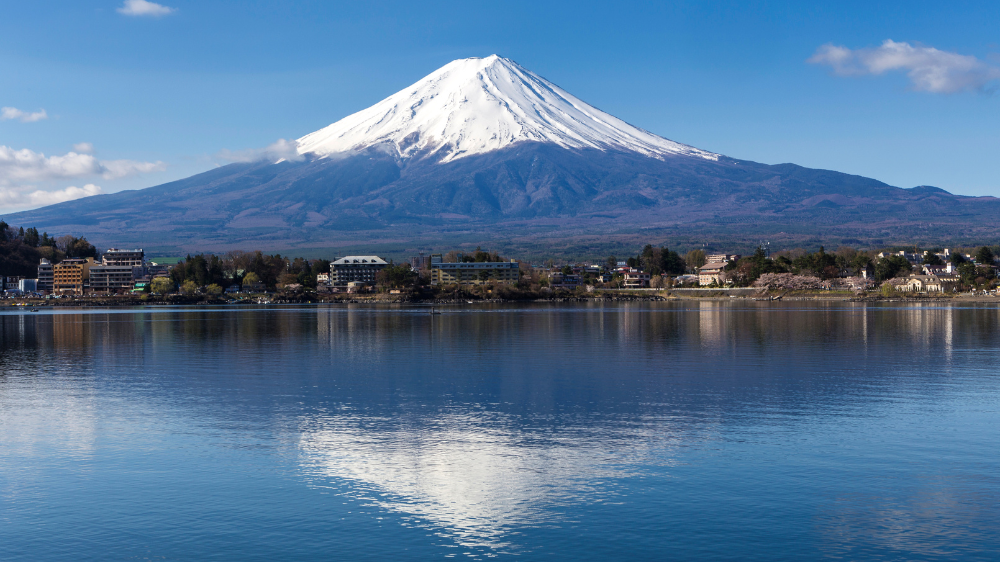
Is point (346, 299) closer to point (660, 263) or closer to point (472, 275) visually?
point (472, 275)

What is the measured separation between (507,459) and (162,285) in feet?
381

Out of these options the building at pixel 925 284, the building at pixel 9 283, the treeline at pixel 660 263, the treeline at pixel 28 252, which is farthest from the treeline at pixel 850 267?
the treeline at pixel 28 252

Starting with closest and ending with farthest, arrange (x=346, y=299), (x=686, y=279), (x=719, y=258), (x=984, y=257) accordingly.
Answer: (x=984, y=257)
(x=346, y=299)
(x=686, y=279)
(x=719, y=258)

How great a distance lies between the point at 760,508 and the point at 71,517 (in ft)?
27.3

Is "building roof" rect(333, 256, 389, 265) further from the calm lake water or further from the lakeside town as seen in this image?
the calm lake water

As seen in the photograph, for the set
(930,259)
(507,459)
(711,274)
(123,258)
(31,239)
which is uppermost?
(31,239)

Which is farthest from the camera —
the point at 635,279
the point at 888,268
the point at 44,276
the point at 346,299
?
the point at 44,276

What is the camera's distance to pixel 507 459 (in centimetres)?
1319

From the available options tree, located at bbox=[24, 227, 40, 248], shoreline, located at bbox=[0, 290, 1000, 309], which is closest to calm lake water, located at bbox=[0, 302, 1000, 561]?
shoreline, located at bbox=[0, 290, 1000, 309]

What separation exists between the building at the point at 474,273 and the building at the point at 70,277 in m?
50.4

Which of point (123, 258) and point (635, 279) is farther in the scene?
point (123, 258)

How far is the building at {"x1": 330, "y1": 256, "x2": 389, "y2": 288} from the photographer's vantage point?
4946 inches

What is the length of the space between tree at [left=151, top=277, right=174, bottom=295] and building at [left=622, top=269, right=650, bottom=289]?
6362cm

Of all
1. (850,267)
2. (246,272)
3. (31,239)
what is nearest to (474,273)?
(246,272)
